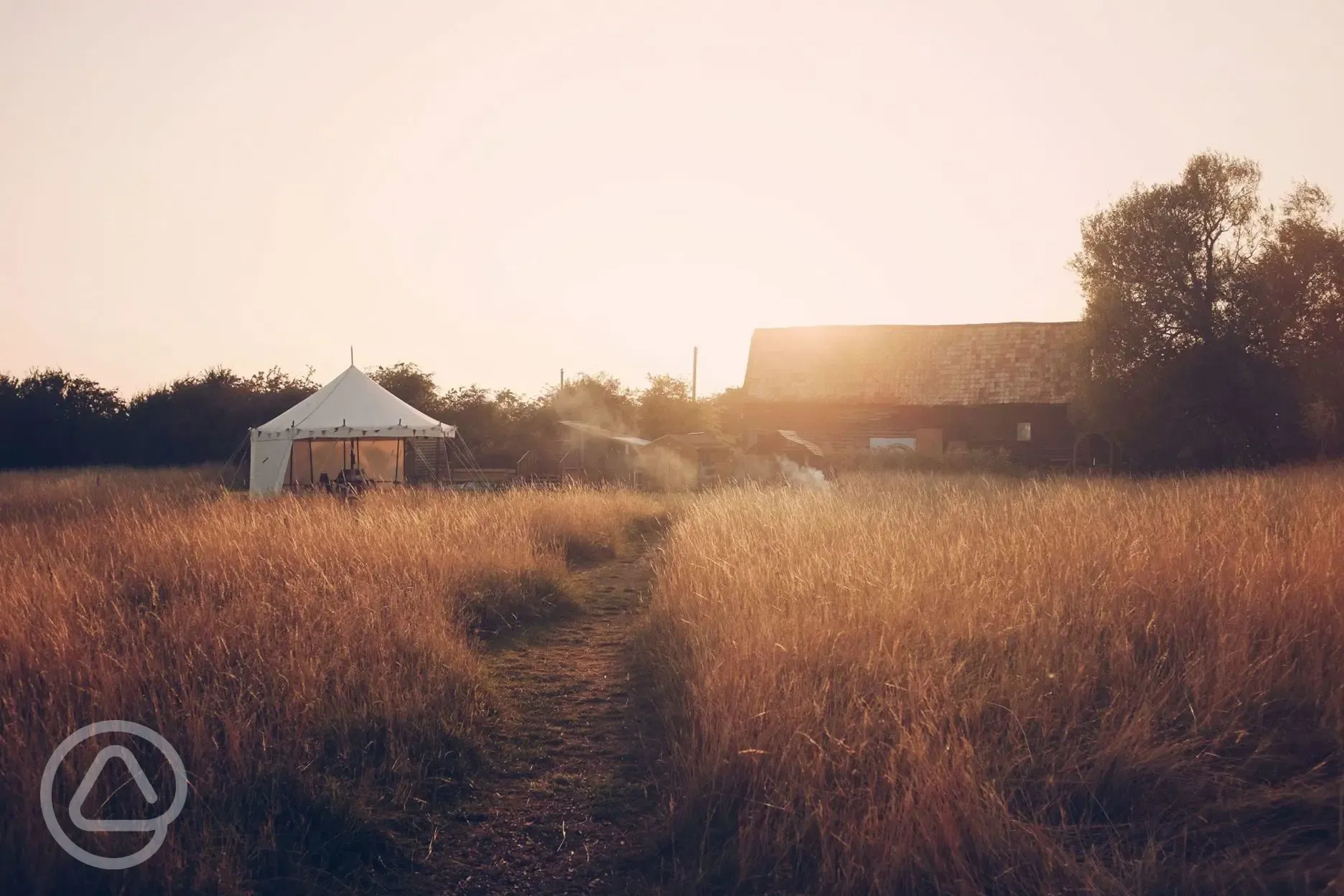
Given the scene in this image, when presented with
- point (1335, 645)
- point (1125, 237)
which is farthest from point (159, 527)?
point (1125, 237)

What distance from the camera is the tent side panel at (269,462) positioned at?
20.2 metres

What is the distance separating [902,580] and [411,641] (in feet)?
9.71

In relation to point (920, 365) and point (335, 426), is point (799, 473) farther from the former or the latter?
point (920, 365)

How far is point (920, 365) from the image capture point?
31.8 meters

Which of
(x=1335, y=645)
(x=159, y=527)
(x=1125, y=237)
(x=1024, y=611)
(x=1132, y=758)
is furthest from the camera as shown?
(x=1125, y=237)

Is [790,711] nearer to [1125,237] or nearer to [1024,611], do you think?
[1024,611]

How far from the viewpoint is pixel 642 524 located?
1447cm

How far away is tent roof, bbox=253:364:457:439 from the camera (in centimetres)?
1919

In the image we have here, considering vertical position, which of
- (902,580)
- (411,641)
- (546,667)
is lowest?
(546,667)

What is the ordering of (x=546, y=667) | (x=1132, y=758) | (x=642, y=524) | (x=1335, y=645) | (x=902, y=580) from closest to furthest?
(x=1132, y=758)
(x=1335, y=645)
(x=902, y=580)
(x=546, y=667)
(x=642, y=524)

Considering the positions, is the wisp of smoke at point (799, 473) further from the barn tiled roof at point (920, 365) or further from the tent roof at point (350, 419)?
the tent roof at point (350, 419)

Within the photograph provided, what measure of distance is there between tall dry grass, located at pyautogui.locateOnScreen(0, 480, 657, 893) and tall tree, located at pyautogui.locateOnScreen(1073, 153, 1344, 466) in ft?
66.2

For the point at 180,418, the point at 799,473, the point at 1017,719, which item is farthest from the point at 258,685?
the point at 180,418

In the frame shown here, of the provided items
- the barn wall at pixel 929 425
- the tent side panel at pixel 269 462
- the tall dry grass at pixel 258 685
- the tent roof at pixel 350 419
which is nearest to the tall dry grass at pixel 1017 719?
the tall dry grass at pixel 258 685
